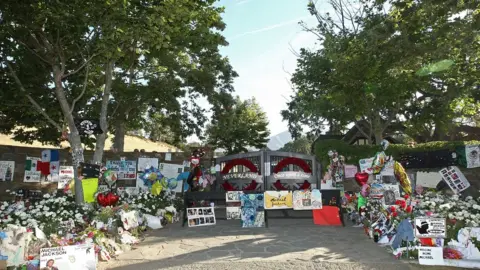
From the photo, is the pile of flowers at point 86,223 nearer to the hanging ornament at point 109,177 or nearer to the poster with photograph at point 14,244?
the poster with photograph at point 14,244

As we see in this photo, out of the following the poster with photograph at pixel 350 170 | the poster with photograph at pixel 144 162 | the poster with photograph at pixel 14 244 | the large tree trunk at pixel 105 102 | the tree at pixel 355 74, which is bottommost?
the poster with photograph at pixel 14 244

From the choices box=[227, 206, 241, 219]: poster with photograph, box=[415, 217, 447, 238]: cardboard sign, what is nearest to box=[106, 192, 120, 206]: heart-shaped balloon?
box=[227, 206, 241, 219]: poster with photograph

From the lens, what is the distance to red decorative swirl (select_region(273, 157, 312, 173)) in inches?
478

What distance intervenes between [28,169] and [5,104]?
263 centimetres

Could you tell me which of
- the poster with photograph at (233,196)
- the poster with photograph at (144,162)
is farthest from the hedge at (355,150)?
the poster with photograph at (144,162)

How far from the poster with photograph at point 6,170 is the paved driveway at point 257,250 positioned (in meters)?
6.63

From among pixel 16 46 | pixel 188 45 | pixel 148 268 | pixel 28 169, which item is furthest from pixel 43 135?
pixel 148 268

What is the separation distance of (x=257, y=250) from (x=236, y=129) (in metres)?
17.2

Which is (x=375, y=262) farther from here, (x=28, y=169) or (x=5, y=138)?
(x=5, y=138)

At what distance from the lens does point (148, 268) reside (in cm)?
589

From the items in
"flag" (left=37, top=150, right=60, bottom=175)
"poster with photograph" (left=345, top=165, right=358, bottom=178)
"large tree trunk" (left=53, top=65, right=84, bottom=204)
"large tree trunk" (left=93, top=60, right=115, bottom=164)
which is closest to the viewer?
"large tree trunk" (left=53, top=65, right=84, bottom=204)

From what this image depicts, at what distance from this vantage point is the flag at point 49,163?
1257 cm

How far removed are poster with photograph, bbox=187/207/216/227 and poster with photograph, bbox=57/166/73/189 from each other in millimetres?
5195

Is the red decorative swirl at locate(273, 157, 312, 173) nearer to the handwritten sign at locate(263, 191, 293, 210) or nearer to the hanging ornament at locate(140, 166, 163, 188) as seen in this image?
the handwritten sign at locate(263, 191, 293, 210)
